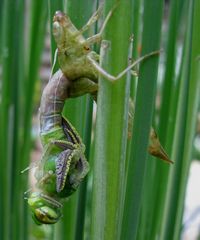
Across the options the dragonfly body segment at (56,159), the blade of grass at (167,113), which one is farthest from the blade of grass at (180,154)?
the dragonfly body segment at (56,159)

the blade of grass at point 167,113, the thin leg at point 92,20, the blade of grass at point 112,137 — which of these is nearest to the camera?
the blade of grass at point 112,137

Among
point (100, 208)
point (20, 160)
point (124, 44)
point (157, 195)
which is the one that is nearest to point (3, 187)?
point (20, 160)

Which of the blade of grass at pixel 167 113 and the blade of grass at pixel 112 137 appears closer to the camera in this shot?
the blade of grass at pixel 112 137

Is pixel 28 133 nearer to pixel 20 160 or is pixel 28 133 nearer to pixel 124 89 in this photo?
pixel 20 160

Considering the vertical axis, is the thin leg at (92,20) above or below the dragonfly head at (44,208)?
above

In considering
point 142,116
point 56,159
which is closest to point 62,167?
point 56,159

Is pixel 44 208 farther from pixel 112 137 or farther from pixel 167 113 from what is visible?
pixel 167 113

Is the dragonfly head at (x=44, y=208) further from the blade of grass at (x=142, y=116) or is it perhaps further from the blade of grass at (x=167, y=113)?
the blade of grass at (x=167, y=113)
